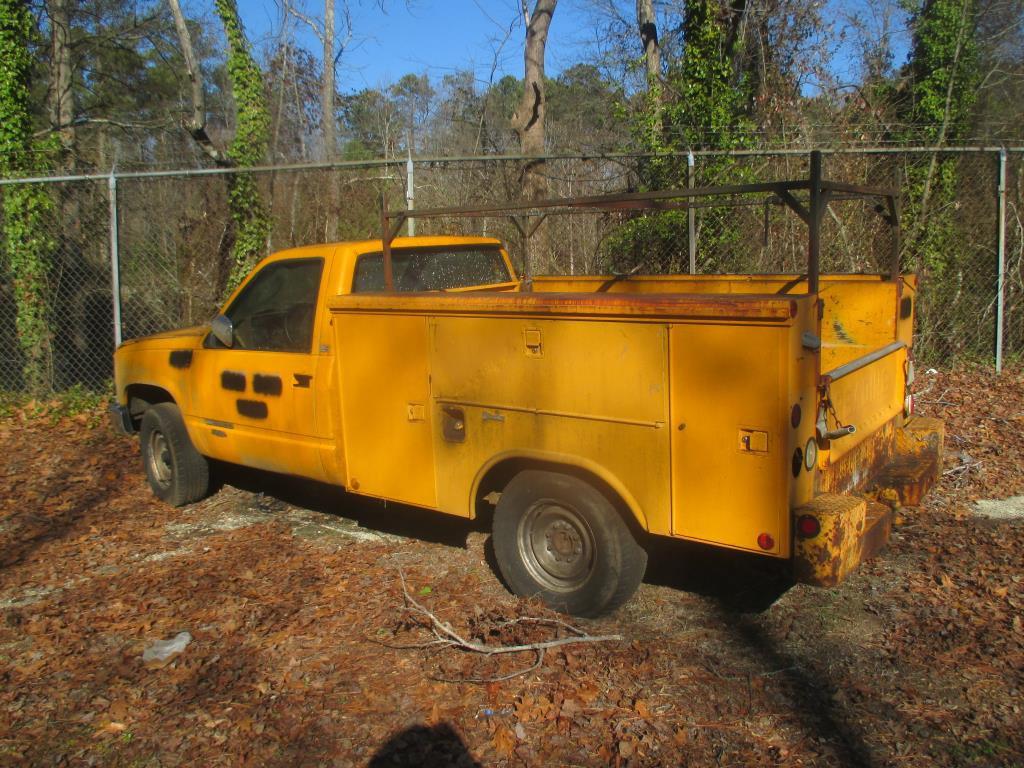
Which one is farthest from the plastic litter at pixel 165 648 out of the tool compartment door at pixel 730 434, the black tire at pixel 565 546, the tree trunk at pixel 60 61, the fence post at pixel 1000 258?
the tree trunk at pixel 60 61

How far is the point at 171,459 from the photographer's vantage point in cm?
641

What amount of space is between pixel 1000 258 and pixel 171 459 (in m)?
8.18

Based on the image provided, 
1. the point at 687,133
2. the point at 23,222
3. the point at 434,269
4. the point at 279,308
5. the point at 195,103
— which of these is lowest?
the point at 279,308

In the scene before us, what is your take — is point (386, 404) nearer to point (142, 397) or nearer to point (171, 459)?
point (171, 459)

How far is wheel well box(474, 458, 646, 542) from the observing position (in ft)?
13.1

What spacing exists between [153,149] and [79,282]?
9.15 meters

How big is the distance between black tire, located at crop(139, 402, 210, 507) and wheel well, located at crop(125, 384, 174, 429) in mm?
142

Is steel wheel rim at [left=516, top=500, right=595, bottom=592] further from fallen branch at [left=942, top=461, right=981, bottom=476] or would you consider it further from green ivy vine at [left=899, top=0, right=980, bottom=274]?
green ivy vine at [left=899, top=0, right=980, bottom=274]

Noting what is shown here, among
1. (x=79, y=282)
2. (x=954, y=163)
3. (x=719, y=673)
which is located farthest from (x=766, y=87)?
(x=719, y=673)

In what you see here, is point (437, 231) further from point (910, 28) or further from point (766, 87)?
point (910, 28)

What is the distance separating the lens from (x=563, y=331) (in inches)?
156

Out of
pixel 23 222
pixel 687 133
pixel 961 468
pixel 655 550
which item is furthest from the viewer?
pixel 687 133

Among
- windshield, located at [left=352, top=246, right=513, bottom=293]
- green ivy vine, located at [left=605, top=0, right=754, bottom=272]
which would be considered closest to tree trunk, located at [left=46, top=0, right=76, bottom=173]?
green ivy vine, located at [left=605, top=0, right=754, bottom=272]

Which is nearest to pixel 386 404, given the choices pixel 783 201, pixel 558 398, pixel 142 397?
pixel 558 398
